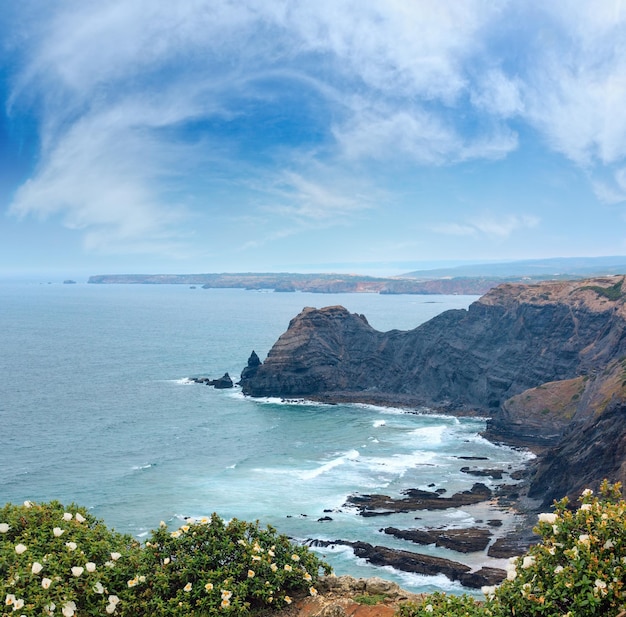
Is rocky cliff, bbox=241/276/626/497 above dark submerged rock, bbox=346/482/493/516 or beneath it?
above

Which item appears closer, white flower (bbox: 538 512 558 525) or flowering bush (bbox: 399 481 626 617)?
flowering bush (bbox: 399 481 626 617)

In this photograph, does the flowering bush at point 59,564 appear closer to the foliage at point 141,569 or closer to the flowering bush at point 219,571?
the foliage at point 141,569

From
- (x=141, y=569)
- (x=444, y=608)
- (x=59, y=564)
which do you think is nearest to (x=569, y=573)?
(x=444, y=608)

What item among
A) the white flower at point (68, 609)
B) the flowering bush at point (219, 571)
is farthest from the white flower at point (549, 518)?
the white flower at point (68, 609)

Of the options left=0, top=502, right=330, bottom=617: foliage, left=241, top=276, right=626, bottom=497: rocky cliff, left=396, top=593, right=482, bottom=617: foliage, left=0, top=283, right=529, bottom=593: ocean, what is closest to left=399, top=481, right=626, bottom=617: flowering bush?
left=396, top=593, right=482, bottom=617: foliage

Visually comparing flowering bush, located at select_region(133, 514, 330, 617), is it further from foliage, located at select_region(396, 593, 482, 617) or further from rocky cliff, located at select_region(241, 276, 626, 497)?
rocky cliff, located at select_region(241, 276, 626, 497)

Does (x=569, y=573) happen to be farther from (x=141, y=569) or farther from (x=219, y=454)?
(x=219, y=454)

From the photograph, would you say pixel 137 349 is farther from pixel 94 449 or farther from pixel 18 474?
pixel 18 474
